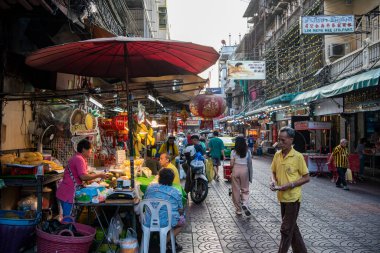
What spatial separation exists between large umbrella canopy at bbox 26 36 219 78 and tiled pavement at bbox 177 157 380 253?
10.3 ft

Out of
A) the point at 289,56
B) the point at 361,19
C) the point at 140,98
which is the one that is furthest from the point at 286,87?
the point at 140,98

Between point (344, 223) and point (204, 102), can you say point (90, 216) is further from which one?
point (204, 102)

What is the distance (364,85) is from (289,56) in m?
19.0

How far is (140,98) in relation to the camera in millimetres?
10000

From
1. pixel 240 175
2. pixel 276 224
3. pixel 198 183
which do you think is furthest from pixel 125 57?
pixel 198 183

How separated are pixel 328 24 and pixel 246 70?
12.2 metres

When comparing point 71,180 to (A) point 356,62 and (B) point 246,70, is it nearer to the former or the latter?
(A) point 356,62

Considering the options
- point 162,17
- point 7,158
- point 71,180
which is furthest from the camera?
point 162,17

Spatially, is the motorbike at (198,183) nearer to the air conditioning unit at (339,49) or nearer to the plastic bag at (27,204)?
the plastic bag at (27,204)

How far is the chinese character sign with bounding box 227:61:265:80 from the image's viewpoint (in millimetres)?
27450

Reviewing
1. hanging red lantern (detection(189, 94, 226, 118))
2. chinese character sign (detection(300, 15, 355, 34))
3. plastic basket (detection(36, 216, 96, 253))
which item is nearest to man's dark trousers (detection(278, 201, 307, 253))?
plastic basket (detection(36, 216, 96, 253))

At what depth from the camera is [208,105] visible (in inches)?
493

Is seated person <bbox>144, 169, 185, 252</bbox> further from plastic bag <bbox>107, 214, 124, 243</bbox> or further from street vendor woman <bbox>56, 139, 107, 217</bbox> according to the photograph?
street vendor woman <bbox>56, 139, 107, 217</bbox>

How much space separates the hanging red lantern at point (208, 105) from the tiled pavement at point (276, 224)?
8.70 feet
